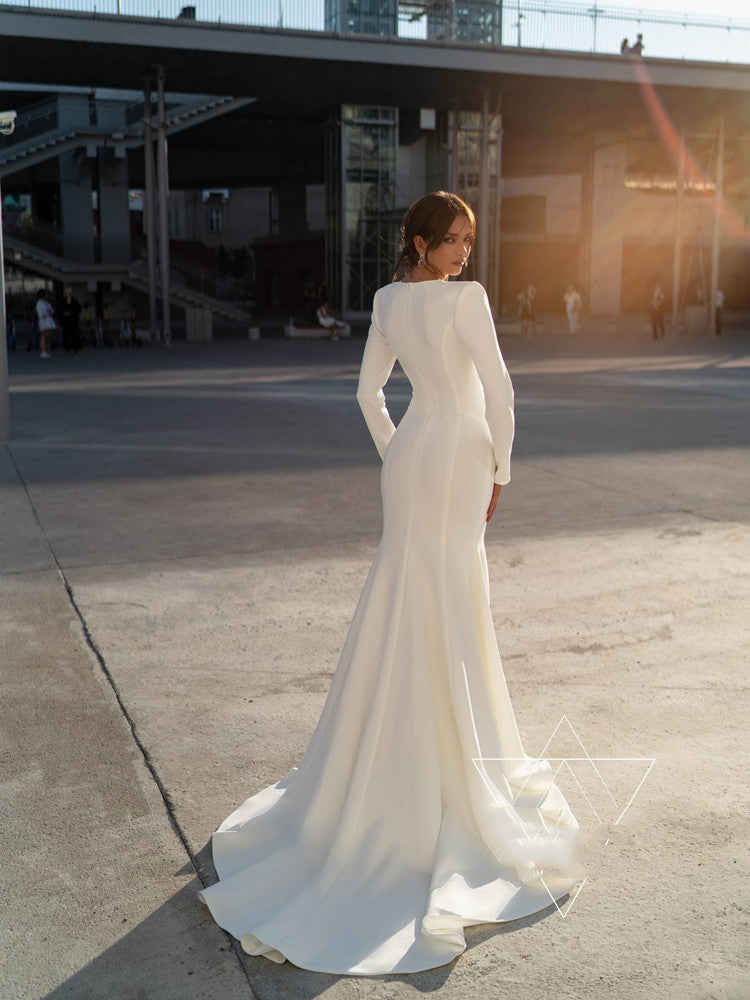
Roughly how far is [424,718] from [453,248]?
1.51m

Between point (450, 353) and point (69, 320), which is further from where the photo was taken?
point (69, 320)

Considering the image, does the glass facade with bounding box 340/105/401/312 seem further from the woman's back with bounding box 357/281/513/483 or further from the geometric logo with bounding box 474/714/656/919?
the woman's back with bounding box 357/281/513/483

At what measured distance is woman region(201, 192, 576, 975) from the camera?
3.21m

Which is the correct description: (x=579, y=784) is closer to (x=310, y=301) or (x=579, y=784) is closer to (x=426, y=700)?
(x=426, y=700)

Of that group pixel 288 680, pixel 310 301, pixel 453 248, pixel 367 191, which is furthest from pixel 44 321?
pixel 453 248

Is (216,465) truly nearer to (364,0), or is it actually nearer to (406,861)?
(406,861)

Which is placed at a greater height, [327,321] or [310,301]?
[310,301]

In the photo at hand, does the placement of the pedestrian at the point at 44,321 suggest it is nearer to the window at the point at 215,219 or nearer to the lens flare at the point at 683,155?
the lens flare at the point at 683,155

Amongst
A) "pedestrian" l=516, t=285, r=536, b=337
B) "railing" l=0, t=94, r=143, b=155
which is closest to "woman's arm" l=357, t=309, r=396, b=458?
"pedestrian" l=516, t=285, r=536, b=337

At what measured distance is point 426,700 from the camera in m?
3.31

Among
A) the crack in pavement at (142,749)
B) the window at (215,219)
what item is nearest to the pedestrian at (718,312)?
A: the crack in pavement at (142,749)

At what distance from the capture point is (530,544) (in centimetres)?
781

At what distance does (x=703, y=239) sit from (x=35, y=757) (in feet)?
161

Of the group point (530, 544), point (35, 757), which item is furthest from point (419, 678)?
point (530, 544)
